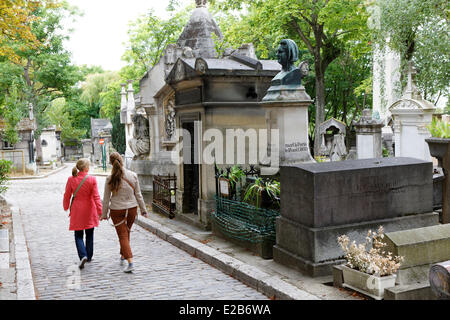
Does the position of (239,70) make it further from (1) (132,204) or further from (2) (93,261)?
(2) (93,261)

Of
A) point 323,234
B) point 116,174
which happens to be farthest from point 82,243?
point 323,234

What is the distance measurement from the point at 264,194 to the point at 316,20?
59.4 ft

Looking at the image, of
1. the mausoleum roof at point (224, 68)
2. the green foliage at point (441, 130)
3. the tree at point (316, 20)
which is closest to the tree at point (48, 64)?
the tree at point (316, 20)

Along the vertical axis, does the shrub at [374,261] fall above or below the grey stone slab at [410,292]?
above

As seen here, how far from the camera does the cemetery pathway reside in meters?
6.45

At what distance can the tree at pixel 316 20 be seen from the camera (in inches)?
876

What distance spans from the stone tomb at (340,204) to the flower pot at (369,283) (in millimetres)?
700

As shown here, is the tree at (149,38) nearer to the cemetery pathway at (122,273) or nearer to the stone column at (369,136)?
the stone column at (369,136)

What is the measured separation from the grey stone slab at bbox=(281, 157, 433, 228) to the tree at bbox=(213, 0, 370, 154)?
1618 centimetres

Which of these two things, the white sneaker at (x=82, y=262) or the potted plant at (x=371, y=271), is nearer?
the potted plant at (x=371, y=271)

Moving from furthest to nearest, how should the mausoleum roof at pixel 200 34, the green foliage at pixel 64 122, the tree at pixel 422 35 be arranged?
the green foliage at pixel 64 122
the tree at pixel 422 35
the mausoleum roof at pixel 200 34

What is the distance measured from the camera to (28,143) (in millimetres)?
30703
